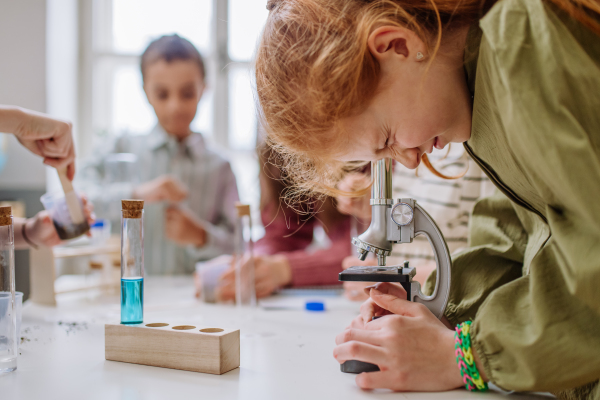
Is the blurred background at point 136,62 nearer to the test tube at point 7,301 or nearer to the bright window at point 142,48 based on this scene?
the bright window at point 142,48

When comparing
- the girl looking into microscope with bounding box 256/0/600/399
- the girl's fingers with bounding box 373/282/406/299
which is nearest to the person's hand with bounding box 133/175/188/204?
the girl looking into microscope with bounding box 256/0/600/399

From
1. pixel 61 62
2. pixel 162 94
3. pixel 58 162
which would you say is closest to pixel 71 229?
pixel 58 162

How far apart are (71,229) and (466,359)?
925 millimetres

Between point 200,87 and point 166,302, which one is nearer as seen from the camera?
point 166,302

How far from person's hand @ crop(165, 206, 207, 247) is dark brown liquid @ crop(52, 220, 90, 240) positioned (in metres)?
0.75

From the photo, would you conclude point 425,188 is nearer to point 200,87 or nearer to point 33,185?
point 200,87

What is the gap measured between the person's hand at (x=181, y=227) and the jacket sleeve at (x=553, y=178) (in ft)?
4.92

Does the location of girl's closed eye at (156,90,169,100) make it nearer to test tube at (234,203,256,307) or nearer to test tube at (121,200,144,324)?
test tube at (234,203,256,307)

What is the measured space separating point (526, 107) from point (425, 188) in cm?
74

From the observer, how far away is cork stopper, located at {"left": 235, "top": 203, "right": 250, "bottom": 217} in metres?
1.11

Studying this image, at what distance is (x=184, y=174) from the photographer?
7.41 ft

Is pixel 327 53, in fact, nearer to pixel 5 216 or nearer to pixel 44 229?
pixel 5 216

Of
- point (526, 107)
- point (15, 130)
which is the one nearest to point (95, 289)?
point (15, 130)

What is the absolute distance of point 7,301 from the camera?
2.36 feet
